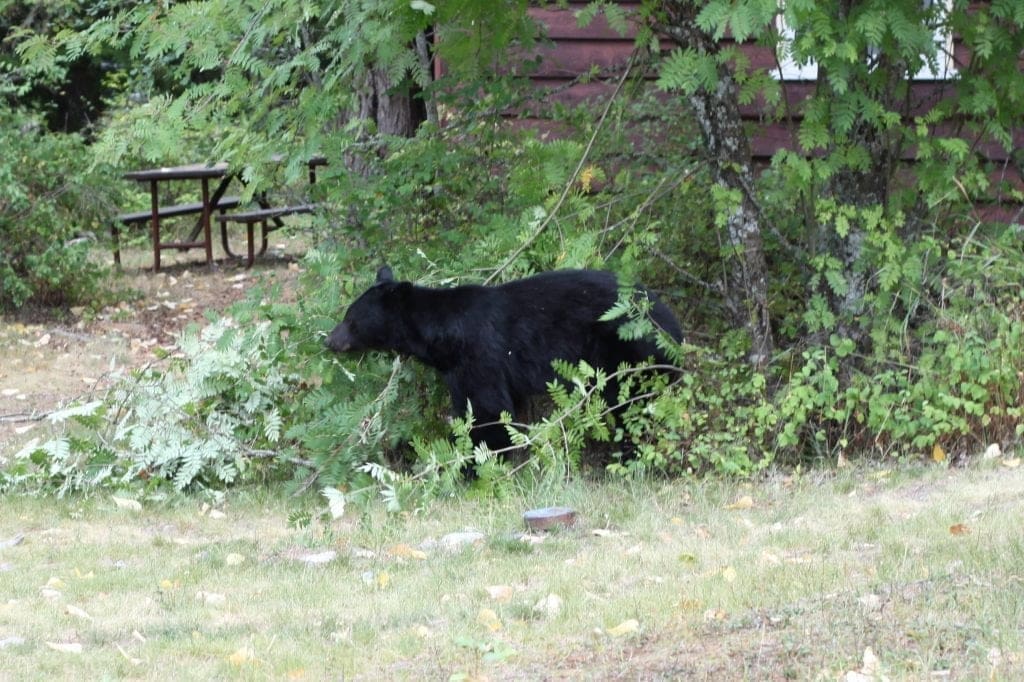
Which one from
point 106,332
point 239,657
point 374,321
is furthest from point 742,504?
point 106,332

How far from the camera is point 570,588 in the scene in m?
5.83

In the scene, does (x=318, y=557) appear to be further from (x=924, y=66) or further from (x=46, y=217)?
(x=46, y=217)

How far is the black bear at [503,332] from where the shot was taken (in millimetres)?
8445

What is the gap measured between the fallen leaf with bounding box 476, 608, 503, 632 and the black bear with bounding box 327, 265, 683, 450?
298 centimetres

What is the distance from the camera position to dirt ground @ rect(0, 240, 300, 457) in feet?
38.4

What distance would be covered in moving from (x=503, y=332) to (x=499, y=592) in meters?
2.80

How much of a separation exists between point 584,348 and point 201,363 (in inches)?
104

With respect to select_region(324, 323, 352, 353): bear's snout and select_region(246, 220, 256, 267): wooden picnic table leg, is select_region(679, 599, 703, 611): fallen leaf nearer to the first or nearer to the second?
select_region(324, 323, 352, 353): bear's snout

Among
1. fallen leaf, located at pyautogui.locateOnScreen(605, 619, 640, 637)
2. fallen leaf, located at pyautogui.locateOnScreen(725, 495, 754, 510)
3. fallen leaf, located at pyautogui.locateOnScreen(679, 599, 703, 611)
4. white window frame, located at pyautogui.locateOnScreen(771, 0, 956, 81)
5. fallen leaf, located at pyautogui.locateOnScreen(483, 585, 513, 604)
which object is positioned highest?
white window frame, located at pyautogui.locateOnScreen(771, 0, 956, 81)

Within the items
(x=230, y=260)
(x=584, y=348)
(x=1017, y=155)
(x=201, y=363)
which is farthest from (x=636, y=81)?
(x=230, y=260)

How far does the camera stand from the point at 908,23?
7145 mm

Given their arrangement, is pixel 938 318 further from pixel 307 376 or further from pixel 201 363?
pixel 201 363

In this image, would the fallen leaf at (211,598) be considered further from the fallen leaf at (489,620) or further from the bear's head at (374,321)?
the bear's head at (374,321)

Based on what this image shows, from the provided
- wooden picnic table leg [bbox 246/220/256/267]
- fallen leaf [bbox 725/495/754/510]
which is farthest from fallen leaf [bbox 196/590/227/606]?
wooden picnic table leg [bbox 246/220/256/267]
